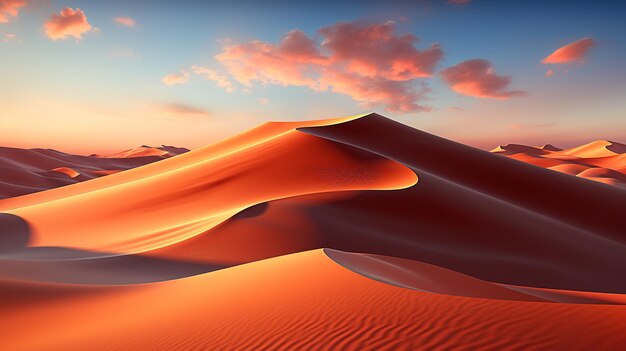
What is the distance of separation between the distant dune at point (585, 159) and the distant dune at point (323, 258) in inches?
1554

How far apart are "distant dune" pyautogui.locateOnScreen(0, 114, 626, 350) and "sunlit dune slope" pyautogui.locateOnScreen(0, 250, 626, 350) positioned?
2 cm

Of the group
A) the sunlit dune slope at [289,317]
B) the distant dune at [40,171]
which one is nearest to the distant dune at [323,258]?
the sunlit dune slope at [289,317]

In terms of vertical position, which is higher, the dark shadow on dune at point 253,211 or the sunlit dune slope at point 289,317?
the dark shadow on dune at point 253,211

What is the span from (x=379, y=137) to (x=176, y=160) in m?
17.8

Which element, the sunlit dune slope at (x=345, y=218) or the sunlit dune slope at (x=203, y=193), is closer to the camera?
the sunlit dune slope at (x=345, y=218)

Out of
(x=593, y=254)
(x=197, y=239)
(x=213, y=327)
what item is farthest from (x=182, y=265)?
(x=593, y=254)

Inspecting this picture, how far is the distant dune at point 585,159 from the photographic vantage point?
51375 millimetres

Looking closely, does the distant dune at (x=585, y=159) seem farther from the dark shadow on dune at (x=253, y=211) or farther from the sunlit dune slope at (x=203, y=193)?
the dark shadow on dune at (x=253, y=211)

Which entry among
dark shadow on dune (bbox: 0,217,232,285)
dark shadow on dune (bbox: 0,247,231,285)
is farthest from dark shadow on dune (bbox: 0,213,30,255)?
dark shadow on dune (bbox: 0,247,231,285)

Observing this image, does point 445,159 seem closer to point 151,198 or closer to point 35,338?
point 151,198

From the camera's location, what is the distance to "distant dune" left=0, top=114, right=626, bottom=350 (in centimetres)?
322

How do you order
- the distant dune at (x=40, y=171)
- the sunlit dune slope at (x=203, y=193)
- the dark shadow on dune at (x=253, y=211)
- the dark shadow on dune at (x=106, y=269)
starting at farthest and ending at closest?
the distant dune at (x=40, y=171), the sunlit dune slope at (x=203, y=193), the dark shadow on dune at (x=253, y=211), the dark shadow on dune at (x=106, y=269)

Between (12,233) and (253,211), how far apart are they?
32.4 ft

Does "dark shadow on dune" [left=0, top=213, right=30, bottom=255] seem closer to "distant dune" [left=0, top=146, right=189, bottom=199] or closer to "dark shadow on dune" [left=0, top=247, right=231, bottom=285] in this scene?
"dark shadow on dune" [left=0, top=247, right=231, bottom=285]
